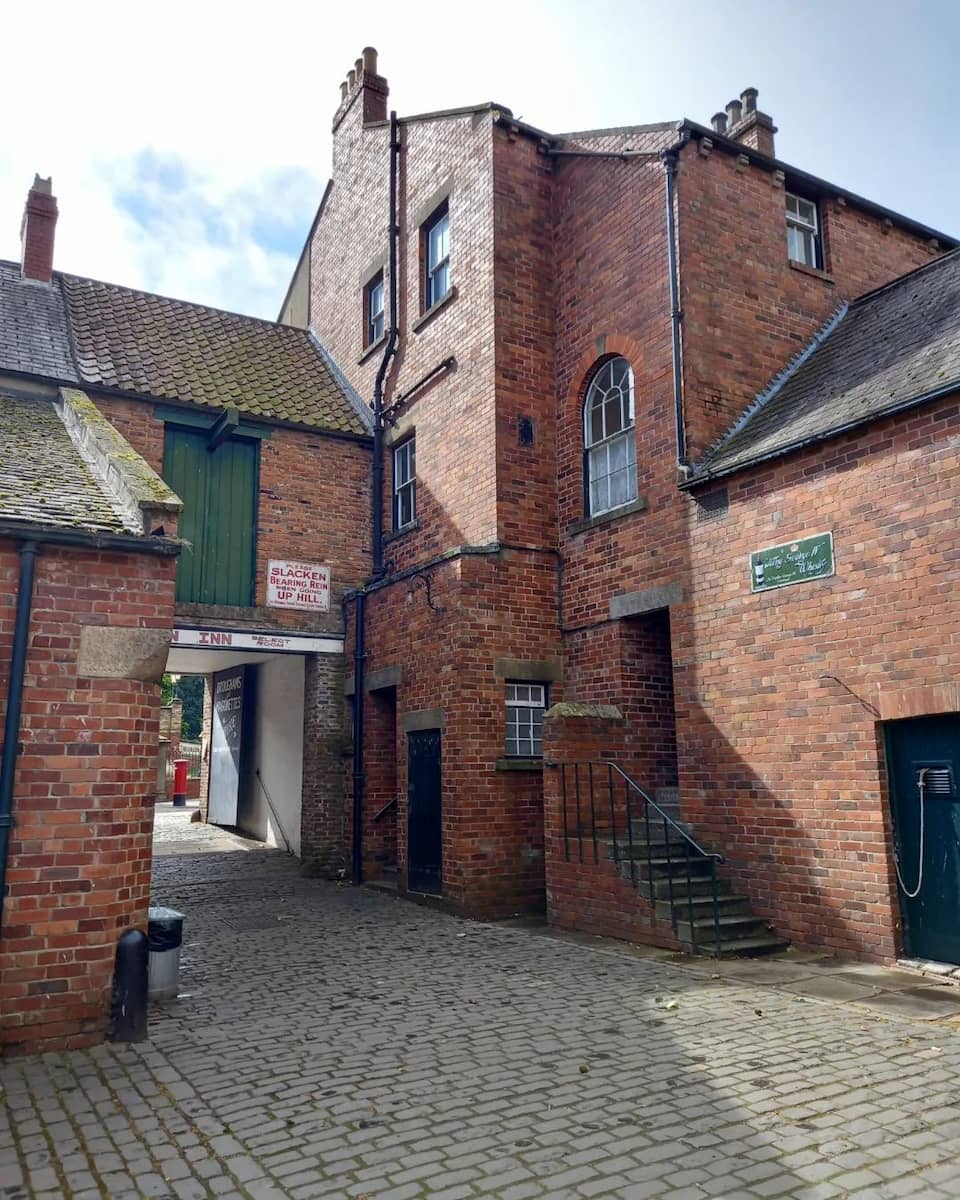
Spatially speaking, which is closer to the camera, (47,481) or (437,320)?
(47,481)

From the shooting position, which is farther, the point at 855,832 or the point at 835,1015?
the point at 855,832

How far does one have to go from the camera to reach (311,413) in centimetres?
1514

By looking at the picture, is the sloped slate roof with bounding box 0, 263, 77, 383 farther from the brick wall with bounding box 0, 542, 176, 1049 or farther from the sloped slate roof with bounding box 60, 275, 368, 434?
the brick wall with bounding box 0, 542, 176, 1049

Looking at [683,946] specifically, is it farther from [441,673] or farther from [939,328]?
[939,328]

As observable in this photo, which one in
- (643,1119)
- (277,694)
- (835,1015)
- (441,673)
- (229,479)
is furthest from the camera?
(277,694)

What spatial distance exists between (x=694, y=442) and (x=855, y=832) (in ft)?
14.8

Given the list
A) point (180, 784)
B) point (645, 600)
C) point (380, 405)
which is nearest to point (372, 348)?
point (380, 405)

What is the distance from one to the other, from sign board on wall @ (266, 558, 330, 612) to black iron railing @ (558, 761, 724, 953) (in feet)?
18.8

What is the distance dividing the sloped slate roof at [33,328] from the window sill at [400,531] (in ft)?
16.4

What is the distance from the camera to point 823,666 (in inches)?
333

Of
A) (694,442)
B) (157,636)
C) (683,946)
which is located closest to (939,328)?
(694,442)

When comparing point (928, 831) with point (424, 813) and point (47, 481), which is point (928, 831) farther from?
point (47, 481)

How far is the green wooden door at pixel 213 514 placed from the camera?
13773 millimetres

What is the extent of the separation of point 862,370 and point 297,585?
8538 mm
